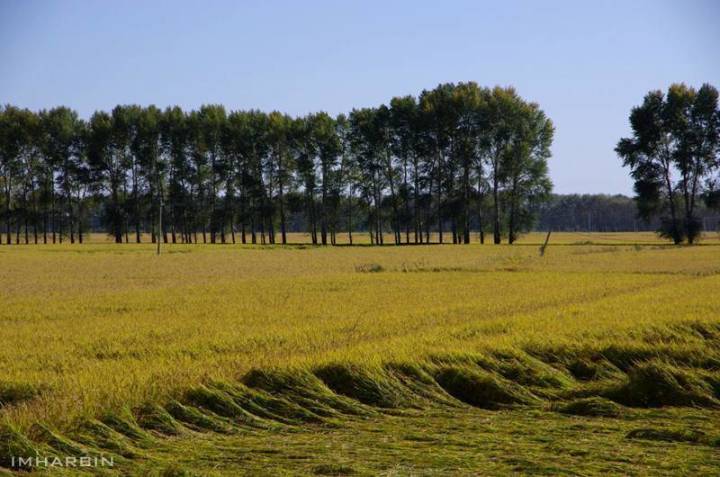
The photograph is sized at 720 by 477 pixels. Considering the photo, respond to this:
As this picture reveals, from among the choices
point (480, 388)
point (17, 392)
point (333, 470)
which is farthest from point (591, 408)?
point (17, 392)

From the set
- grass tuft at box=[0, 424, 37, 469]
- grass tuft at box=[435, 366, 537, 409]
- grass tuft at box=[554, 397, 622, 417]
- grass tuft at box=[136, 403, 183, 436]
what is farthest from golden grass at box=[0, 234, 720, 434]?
grass tuft at box=[554, 397, 622, 417]

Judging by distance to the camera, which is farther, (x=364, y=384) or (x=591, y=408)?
(x=364, y=384)

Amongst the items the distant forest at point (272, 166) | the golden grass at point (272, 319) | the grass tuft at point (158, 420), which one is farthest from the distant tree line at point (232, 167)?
the grass tuft at point (158, 420)

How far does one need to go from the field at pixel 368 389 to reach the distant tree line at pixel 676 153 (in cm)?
5554

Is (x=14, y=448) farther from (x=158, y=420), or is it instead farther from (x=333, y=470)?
(x=333, y=470)

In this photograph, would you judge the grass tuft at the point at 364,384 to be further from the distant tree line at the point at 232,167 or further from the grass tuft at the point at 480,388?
the distant tree line at the point at 232,167

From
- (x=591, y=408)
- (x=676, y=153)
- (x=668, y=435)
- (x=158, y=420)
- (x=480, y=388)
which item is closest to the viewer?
(x=668, y=435)

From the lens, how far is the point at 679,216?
2884 inches

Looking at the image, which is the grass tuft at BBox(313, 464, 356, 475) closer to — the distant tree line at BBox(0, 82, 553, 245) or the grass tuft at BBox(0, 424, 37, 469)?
the grass tuft at BBox(0, 424, 37, 469)

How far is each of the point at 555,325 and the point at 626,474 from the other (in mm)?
8281

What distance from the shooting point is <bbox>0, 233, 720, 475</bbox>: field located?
6.73 meters

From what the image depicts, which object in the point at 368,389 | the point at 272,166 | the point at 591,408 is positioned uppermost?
the point at 272,166

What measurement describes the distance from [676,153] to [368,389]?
69576 millimetres

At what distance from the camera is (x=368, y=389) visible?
9.21 m
